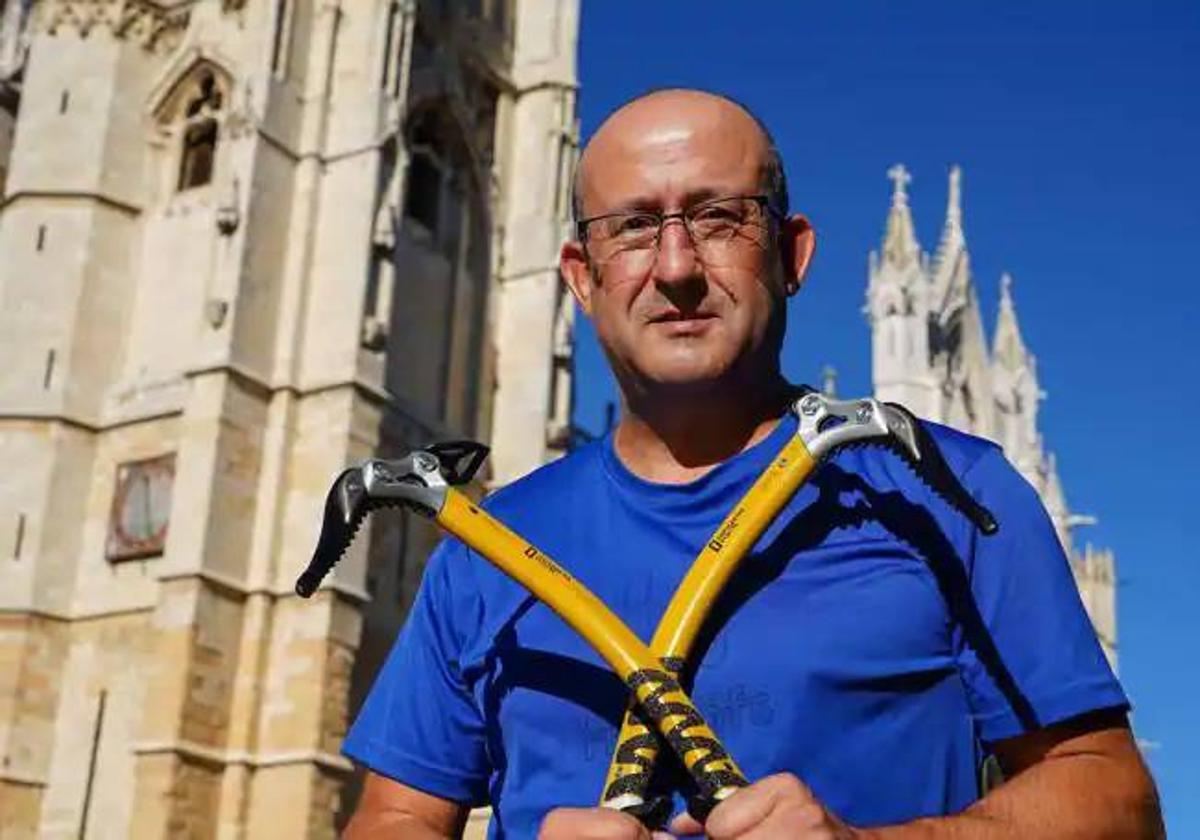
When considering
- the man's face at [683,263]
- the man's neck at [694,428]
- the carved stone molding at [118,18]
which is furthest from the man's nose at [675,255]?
the carved stone molding at [118,18]

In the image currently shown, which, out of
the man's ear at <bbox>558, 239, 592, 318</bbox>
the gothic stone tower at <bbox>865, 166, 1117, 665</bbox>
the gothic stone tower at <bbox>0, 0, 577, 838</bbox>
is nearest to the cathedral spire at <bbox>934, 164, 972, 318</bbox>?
the gothic stone tower at <bbox>865, 166, 1117, 665</bbox>

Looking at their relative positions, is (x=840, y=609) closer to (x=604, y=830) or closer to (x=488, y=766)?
(x=604, y=830)

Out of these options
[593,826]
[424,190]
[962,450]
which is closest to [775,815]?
[593,826]

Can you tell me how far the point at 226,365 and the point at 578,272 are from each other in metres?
13.9

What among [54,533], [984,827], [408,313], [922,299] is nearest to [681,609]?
[984,827]

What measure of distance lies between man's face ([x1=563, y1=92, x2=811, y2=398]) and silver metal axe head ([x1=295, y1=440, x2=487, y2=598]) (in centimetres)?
25

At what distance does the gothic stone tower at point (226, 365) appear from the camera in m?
14.6

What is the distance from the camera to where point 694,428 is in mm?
1840

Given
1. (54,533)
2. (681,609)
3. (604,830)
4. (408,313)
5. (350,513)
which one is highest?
(408,313)

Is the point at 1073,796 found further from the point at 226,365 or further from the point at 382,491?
the point at 226,365

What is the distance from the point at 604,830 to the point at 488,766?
0.51 m

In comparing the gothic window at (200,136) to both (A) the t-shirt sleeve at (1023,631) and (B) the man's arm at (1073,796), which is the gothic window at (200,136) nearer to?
(A) the t-shirt sleeve at (1023,631)

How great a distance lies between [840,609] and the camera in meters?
1.62

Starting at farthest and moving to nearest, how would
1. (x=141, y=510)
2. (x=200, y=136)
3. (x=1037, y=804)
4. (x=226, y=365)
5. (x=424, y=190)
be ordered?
(x=424, y=190) → (x=200, y=136) → (x=141, y=510) → (x=226, y=365) → (x=1037, y=804)
